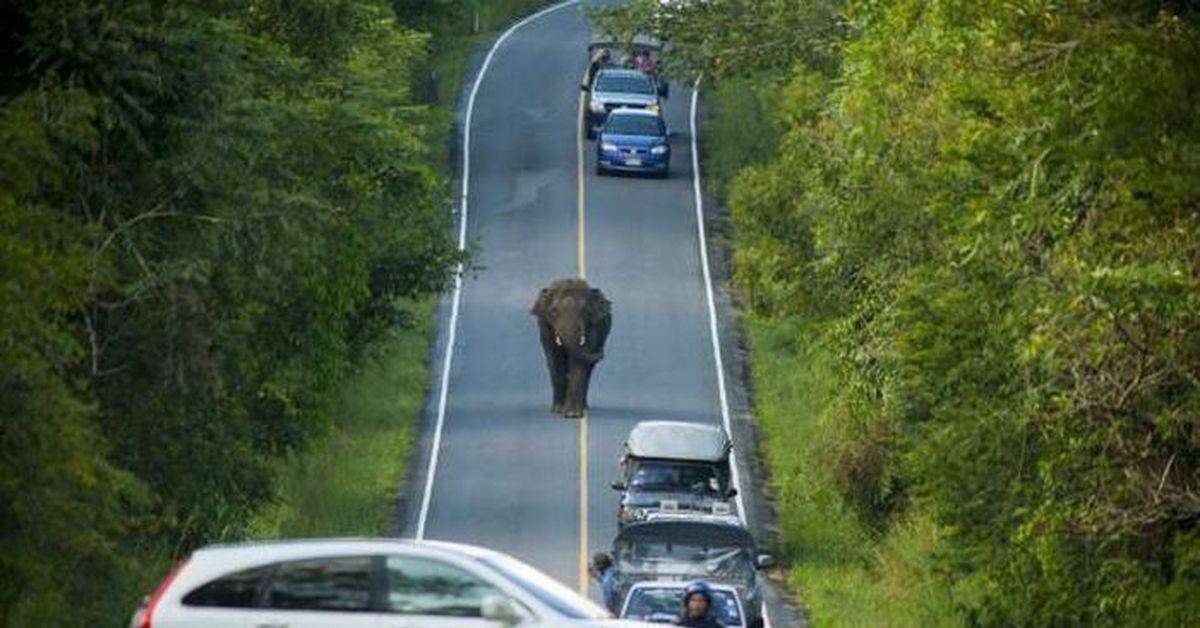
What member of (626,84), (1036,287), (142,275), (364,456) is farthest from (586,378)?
(626,84)

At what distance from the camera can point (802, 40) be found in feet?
170

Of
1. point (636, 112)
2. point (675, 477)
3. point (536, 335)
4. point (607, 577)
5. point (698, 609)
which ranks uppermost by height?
point (698, 609)

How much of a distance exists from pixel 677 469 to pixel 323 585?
24.0m

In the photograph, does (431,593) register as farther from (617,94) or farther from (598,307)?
(617,94)

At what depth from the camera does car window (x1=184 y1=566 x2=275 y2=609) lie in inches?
835

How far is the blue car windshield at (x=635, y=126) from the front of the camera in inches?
2950

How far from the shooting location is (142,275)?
104ft

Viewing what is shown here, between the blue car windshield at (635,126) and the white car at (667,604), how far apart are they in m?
42.2

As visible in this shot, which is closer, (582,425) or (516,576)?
(516,576)

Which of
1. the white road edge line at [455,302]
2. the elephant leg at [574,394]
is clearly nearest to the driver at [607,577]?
the white road edge line at [455,302]

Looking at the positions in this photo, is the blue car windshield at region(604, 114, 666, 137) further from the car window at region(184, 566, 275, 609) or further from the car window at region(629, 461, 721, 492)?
the car window at region(184, 566, 275, 609)

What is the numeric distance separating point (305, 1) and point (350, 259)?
11.3 ft

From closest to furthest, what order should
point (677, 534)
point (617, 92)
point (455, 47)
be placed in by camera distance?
1. point (677, 534)
2. point (617, 92)
3. point (455, 47)

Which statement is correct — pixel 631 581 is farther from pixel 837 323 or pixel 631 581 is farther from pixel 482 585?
pixel 482 585
